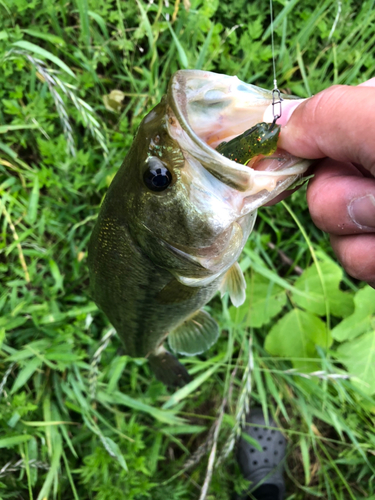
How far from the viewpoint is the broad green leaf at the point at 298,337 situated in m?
2.35

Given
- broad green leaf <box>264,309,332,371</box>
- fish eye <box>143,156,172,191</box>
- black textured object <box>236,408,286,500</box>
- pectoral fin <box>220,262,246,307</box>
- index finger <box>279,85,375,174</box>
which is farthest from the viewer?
black textured object <box>236,408,286,500</box>

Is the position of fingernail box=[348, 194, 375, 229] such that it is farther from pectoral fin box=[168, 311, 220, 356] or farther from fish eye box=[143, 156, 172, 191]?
pectoral fin box=[168, 311, 220, 356]

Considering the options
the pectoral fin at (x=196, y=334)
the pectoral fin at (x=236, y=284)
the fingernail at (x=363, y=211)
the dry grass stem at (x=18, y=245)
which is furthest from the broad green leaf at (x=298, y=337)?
the dry grass stem at (x=18, y=245)

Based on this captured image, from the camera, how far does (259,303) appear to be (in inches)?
94.7

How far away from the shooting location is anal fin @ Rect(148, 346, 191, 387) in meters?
2.21

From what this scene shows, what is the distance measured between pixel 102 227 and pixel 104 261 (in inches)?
6.6

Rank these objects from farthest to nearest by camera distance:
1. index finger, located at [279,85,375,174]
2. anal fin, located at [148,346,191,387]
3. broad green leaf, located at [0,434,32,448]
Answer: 1. anal fin, located at [148,346,191,387]
2. broad green leaf, located at [0,434,32,448]
3. index finger, located at [279,85,375,174]

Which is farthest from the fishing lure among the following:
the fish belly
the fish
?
the fish belly

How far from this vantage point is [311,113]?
3.28 ft

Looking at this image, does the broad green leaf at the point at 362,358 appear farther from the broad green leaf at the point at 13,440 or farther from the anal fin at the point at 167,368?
the broad green leaf at the point at 13,440

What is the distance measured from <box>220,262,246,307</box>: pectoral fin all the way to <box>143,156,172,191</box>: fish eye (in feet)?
2.17

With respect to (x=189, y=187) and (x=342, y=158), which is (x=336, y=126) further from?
(x=189, y=187)

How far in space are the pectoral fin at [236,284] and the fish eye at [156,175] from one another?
2.17 ft

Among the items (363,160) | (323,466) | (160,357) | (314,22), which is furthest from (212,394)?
(314,22)
